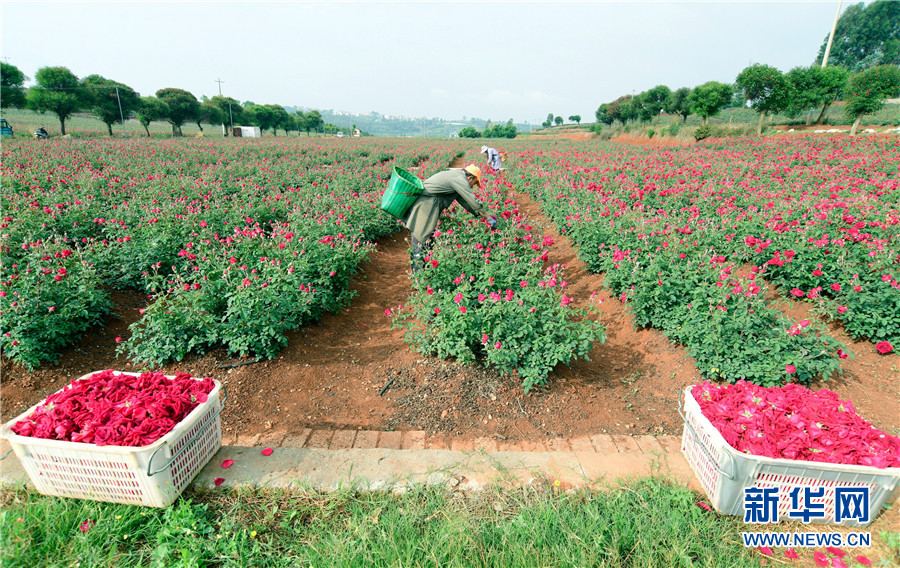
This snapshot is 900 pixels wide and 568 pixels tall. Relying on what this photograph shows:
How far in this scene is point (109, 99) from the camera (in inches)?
1551

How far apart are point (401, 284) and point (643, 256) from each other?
3294 mm

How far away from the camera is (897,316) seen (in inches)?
149

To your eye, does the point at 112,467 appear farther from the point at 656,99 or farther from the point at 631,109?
the point at 631,109

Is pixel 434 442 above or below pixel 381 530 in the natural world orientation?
below


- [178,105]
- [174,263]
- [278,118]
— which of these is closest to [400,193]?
[174,263]

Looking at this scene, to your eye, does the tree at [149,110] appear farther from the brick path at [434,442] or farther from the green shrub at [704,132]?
the brick path at [434,442]

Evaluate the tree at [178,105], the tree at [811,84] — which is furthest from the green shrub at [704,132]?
the tree at [178,105]

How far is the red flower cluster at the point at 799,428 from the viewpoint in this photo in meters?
2.06

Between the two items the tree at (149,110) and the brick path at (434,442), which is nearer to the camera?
the brick path at (434,442)

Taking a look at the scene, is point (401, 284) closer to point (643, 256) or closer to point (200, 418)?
point (643, 256)

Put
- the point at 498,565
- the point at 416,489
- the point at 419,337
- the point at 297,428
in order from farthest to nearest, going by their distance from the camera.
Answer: the point at 419,337, the point at 297,428, the point at 416,489, the point at 498,565

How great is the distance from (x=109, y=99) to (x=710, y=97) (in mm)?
54335

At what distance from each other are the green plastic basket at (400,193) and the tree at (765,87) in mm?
30627

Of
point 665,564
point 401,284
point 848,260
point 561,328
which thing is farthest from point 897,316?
point 401,284
